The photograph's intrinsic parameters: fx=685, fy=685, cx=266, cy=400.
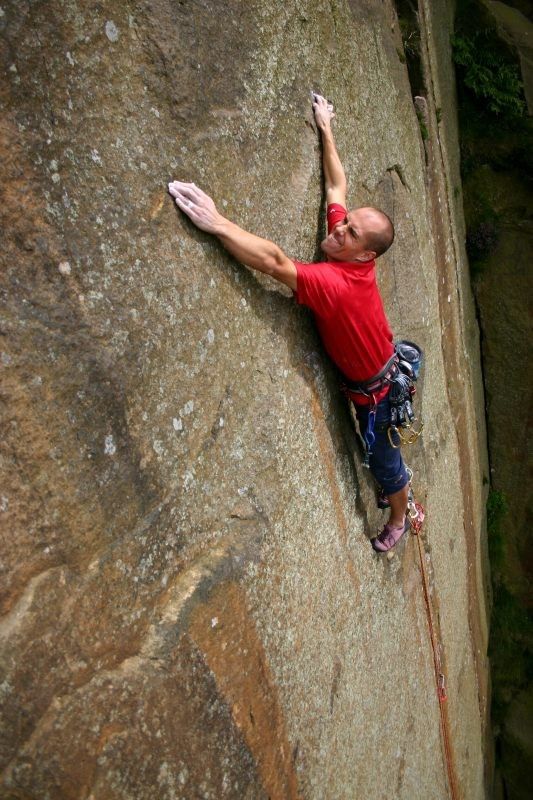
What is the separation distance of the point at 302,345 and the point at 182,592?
1.59m

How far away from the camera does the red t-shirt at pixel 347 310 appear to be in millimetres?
3574

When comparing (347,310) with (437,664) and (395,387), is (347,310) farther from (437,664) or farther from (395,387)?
(437,664)

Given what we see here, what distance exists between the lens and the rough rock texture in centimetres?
238

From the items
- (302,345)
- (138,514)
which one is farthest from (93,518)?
(302,345)

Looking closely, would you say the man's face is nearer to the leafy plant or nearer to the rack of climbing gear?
the rack of climbing gear

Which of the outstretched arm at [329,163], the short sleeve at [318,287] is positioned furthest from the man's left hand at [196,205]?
the outstretched arm at [329,163]

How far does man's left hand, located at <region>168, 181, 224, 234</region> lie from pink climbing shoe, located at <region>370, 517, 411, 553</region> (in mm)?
2715

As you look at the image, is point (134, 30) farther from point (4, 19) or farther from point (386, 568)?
point (386, 568)

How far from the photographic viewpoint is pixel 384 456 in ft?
15.1

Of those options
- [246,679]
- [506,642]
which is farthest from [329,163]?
[506,642]

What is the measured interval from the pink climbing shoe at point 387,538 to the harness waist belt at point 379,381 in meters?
1.23

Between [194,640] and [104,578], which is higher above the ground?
[104,578]

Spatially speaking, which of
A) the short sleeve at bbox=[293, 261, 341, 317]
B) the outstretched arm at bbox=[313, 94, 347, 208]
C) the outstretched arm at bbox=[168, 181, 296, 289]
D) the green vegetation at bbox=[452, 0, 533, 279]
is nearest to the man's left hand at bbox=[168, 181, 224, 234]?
the outstretched arm at bbox=[168, 181, 296, 289]

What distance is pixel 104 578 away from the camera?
2.66 meters
